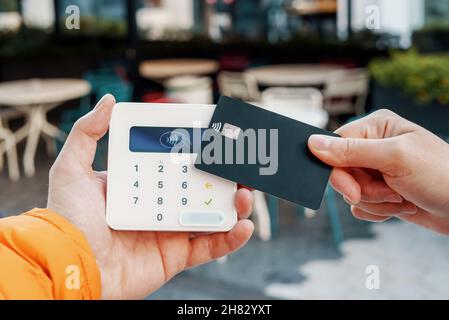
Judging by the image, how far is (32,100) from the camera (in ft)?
13.8

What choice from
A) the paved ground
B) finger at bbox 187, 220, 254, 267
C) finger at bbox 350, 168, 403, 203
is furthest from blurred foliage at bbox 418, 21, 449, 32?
finger at bbox 187, 220, 254, 267

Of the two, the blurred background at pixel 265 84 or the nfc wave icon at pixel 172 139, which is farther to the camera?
the blurred background at pixel 265 84

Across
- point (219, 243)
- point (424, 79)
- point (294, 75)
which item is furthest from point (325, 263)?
point (294, 75)

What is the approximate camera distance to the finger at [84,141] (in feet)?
2.18

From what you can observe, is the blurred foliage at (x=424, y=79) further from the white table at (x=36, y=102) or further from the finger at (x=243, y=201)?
the finger at (x=243, y=201)

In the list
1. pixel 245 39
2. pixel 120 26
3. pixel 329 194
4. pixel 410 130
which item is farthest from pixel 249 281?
pixel 120 26

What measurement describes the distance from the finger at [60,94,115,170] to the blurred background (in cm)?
1

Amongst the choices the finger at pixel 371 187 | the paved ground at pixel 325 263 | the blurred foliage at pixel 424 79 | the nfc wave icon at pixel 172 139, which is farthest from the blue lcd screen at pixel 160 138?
the blurred foliage at pixel 424 79

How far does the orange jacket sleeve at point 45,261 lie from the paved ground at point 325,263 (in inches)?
57.6

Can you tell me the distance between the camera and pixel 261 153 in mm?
582

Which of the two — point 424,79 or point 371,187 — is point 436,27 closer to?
point 424,79

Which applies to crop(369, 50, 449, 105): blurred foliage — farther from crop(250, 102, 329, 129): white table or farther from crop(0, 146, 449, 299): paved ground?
crop(0, 146, 449, 299): paved ground

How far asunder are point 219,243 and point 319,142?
0.60ft
